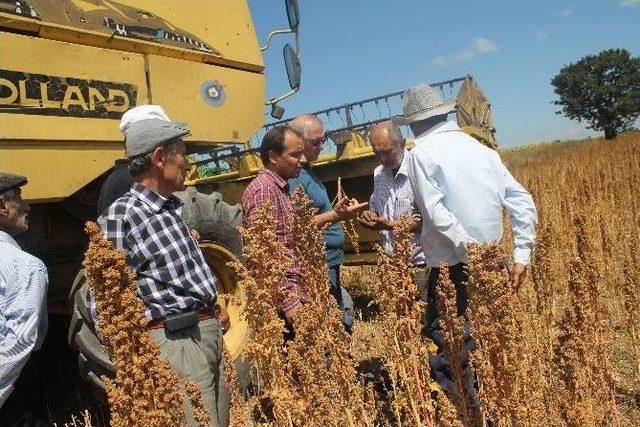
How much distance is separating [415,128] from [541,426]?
1.51 m

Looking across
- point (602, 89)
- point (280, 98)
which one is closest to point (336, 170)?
point (280, 98)

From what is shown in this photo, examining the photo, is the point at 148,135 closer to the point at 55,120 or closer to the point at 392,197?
the point at 55,120

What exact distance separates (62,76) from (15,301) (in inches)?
61.5

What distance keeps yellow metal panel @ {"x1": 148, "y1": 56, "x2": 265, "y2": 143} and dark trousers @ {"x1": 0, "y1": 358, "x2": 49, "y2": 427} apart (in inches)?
71.8

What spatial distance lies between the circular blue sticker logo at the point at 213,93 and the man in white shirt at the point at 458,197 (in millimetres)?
1802

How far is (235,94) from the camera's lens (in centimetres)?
423

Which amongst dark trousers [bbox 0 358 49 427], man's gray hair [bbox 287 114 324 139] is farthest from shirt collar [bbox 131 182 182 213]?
man's gray hair [bbox 287 114 324 139]

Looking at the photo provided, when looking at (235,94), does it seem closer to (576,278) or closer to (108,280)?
(576,278)

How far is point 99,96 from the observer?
10.9 ft

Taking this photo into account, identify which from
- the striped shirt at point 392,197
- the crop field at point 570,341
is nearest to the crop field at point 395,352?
the crop field at point 570,341

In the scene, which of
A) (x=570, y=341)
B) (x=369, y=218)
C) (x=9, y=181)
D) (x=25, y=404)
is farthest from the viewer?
Answer: (x=369, y=218)

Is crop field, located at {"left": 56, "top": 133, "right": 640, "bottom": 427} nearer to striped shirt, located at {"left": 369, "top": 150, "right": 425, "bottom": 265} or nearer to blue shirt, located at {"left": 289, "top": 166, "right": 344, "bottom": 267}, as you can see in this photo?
striped shirt, located at {"left": 369, "top": 150, "right": 425, "bottom": 265}

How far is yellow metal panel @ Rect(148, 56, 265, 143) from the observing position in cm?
371

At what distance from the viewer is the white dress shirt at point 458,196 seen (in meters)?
2.55
